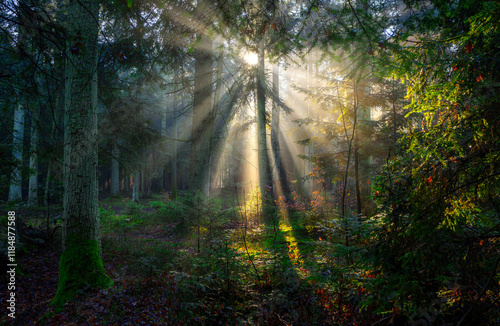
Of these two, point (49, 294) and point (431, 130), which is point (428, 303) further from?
point (49, 294)

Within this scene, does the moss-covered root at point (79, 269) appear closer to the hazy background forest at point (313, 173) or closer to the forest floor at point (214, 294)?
the hazy background forest at point (313, 173)

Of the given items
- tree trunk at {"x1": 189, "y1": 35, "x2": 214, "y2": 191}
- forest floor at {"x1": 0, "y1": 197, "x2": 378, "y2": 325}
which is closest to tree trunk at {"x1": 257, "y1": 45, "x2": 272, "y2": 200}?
tree trunk at {"x1": 189, "y1": 35, "x2": 214, "y2": 191}

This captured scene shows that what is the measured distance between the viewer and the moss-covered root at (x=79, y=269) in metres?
4.65

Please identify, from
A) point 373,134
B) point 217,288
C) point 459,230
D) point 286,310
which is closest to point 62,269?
point 217,288

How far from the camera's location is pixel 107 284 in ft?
16.3

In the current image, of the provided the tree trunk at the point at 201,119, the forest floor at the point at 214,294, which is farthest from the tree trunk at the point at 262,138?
the forest floor at the point at 214,294

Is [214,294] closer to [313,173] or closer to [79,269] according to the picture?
[79,269]

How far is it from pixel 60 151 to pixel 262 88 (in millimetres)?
8953

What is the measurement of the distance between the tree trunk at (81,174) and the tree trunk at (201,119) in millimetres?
4696

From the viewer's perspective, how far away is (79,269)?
4.85 metres

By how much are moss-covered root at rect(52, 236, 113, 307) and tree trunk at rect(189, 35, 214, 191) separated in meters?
4.89

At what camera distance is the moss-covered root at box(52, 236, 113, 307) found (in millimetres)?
4648

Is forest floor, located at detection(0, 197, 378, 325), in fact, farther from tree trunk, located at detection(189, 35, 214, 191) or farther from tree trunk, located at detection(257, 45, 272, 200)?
tree trunk, located at detection(257, 45, 272, 200)

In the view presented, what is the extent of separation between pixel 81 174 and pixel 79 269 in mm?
1888
